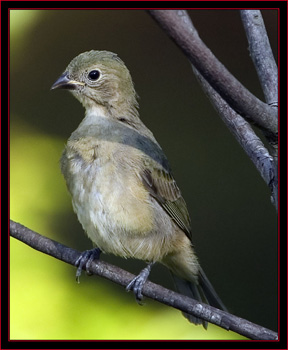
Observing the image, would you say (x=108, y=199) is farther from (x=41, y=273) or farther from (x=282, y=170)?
(x=282, y=170)

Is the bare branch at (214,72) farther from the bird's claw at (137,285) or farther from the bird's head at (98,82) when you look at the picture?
the bird's head at (98,82)

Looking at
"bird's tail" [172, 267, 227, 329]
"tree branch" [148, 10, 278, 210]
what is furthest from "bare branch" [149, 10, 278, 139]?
"bird's tail" [172, 267, 227, 329]

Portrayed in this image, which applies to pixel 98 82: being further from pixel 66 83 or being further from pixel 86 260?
pixel 86 260

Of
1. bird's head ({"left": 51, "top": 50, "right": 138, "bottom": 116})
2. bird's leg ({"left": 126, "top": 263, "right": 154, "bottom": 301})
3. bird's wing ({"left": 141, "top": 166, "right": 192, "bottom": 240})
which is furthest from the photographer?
bird's head ({"left": 51, "top": 50, "right": 138, "bottom": 116})

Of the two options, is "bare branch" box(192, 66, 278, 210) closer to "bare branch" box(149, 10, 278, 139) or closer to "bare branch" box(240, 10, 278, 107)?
"bare branch" box(240, 10, 278, 107)

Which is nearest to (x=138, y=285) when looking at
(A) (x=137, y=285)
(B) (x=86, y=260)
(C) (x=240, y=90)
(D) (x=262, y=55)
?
(A) (x=137, y=285)

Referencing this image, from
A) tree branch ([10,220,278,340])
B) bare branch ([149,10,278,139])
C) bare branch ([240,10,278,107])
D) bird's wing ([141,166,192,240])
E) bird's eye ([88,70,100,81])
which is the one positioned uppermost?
bird's eye ([88,70,100,81])

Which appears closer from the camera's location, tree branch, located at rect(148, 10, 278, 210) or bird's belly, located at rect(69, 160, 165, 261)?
tree branch, located at rect(148, 10, 278, 210)
